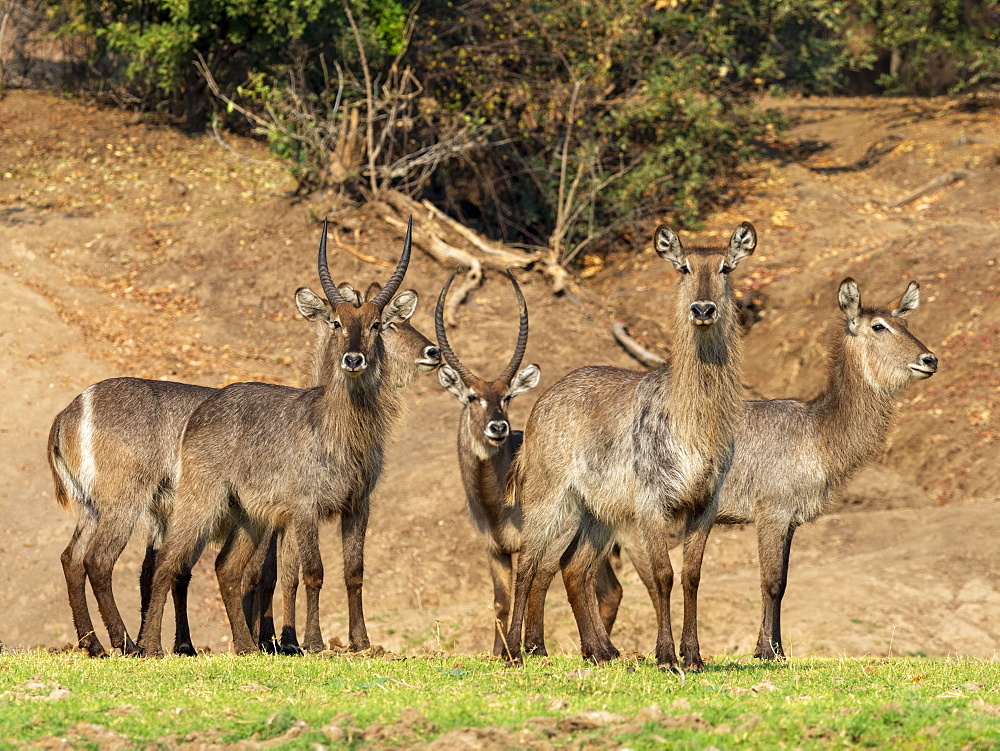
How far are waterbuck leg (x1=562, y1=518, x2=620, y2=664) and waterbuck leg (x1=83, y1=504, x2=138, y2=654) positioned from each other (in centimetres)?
309

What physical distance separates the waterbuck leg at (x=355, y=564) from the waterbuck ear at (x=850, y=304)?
4233mm

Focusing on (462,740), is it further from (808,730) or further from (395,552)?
(395,552)

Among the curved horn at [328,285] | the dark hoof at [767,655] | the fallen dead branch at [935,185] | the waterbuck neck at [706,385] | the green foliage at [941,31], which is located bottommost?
the dark hoof at [767,655]

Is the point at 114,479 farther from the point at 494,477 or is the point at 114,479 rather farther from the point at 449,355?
the point at 449,355

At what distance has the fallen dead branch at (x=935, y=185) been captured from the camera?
24178 mm

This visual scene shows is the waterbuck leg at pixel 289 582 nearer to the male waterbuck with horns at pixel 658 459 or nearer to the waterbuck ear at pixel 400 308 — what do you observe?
the waterbuck ear at pixel 400 308

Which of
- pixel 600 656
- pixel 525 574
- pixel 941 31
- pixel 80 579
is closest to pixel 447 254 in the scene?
pixel 80 579

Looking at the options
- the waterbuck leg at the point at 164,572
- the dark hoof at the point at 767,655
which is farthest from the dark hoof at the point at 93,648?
the dark hoof at the point at 767,655

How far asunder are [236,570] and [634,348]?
11296 mm

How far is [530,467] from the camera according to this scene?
335 inches

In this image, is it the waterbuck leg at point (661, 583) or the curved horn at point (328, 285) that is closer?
the waterbuck leg at point (661, 583)

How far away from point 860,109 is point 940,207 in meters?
8.38

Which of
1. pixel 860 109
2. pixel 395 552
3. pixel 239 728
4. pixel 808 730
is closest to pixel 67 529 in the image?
pixel 395 552

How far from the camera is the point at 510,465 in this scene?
9906 millimetres
